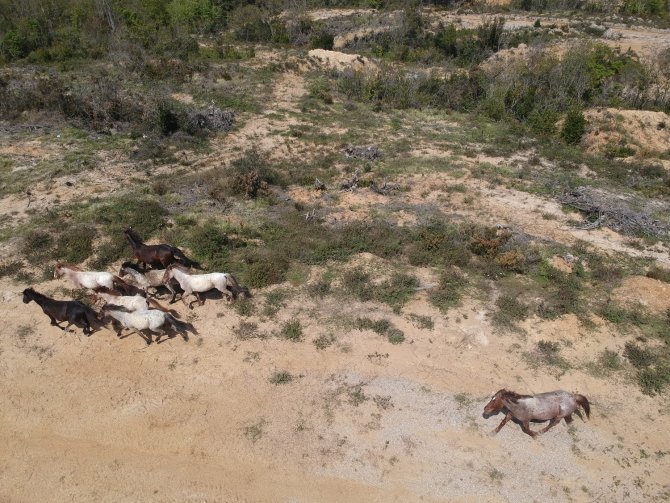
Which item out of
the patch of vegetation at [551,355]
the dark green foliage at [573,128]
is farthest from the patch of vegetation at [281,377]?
the dark green foliage at [573,128]

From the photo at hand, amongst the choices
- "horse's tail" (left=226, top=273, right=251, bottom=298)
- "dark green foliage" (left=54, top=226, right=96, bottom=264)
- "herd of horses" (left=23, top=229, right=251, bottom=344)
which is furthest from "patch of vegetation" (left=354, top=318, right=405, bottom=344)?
"dark green foliage" (left=54, top=226, right=96, bottom=264)

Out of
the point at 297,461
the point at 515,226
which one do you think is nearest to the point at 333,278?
the point at 297,461

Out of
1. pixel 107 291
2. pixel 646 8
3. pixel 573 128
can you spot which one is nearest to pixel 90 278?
pixel 107 291

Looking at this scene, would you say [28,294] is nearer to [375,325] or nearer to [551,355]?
[375,325]

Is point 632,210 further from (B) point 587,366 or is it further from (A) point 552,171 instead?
(B) point 587,366

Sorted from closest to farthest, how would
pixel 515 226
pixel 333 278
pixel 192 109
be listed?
1. pixel 333 278
2. pixel 515 226
3. pixel 192 109

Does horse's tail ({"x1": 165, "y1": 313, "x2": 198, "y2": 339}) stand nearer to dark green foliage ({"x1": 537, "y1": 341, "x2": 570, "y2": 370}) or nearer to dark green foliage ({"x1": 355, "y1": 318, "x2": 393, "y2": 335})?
dark green foliage ({"x1": 355, "y1": 318, "x2": 393, "y2": 335})
